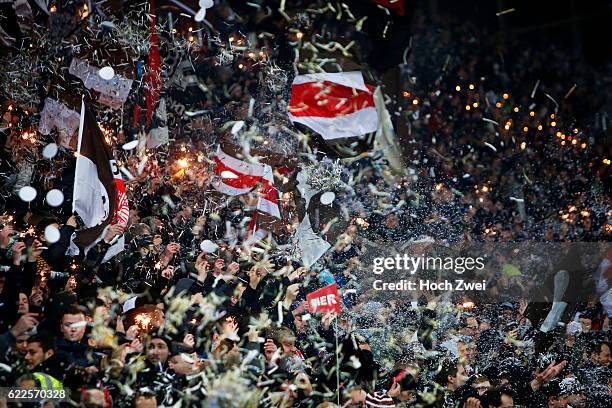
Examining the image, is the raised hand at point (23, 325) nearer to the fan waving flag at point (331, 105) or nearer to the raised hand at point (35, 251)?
the raised hand at point (35, 251)

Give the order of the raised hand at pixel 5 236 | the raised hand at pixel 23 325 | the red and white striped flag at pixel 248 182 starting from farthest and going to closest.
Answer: the red and white striped flag at pixel 248 182 → the raised hand at pixel 5 236 → the raised hand at pixel 23 325

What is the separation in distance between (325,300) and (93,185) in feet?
7.86

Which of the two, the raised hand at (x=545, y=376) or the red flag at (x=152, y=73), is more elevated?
the red flag at (x=152, y=73)

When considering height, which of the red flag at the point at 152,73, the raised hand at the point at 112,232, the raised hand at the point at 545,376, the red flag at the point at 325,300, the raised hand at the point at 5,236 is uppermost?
the red flag at the point at 152,73

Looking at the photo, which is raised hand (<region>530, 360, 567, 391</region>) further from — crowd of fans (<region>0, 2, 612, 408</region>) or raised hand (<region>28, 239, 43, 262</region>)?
raised hand (<region>28, 239, 43, 262</region>)

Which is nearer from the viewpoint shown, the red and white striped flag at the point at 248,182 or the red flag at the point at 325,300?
the red flag at the point at 325,300

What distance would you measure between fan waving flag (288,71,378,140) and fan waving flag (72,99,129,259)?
2.33 m

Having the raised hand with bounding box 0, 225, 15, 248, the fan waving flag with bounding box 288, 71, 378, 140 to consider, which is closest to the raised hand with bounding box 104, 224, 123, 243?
the raised hand with bounding box 0, 225, 15, 248

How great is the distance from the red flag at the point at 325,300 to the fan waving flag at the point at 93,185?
6.70ft

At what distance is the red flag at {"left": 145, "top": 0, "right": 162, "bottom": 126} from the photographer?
651 centimetres

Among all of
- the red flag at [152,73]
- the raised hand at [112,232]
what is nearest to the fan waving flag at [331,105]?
the red flag at [152,73]

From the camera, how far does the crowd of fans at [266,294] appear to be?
4.26m

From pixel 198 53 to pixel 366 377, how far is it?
14.0 ft

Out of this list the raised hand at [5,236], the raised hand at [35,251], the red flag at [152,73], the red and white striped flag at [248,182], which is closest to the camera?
the raised hand at [5,236]
